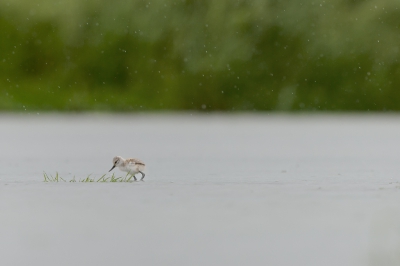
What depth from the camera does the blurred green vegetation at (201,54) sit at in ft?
238

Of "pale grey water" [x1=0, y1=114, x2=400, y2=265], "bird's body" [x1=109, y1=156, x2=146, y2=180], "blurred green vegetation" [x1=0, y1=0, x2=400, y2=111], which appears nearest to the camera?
"pale grey water" [x1=0, y1=114, x2=400, y2=265]

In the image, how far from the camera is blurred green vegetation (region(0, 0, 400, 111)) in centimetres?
7269

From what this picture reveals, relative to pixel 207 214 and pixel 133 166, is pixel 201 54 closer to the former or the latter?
pixel 133 166

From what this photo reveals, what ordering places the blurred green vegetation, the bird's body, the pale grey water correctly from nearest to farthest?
the pale grey water → the bird's body → the blurred green vegetation

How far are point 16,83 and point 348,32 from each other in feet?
92.6

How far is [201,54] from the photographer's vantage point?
263ft

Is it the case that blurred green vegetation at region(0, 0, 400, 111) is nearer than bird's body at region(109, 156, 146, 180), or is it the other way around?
bird's body at region(109, 156, 146, 180)

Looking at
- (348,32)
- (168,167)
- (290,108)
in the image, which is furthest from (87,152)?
(348,32)

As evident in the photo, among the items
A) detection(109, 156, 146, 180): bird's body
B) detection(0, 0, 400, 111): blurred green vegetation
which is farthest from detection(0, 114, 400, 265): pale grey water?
detection(0, 0, 400, 111): blurred green vegetation

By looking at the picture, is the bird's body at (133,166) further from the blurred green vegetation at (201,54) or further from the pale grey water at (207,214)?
the blurred green vegetation at (201,54)

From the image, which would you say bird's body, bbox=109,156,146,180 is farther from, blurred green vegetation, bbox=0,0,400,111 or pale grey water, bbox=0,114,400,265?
blurred green vegetation, bbox=0,0,400,111

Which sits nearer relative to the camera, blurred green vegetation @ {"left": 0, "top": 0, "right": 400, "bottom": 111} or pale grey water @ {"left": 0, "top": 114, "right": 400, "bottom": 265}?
pale grey water @ {"left": 0, "top": 114, "right": 400, "bottom": 265}

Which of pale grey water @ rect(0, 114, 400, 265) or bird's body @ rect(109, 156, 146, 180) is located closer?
pale grey water @ rect(0, 114, 400, 265)

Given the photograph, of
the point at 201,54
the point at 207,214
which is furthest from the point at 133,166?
the point at 201,54
